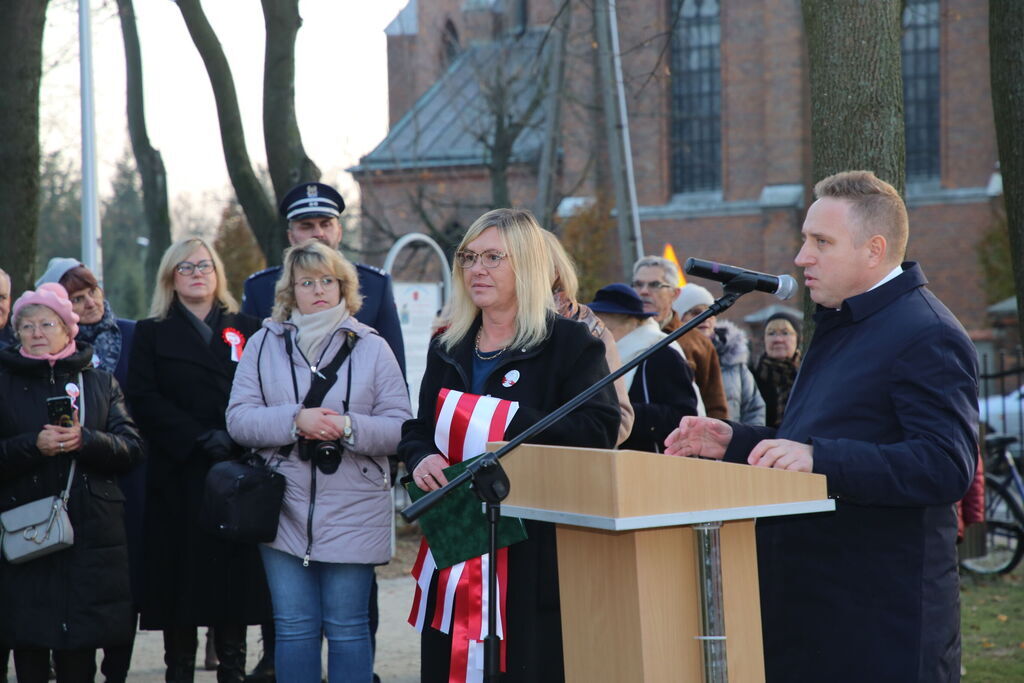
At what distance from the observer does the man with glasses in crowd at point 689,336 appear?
7.02m

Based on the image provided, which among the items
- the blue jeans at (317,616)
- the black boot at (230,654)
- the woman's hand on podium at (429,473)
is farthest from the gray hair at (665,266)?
the woman's hand on podium at (429,473)

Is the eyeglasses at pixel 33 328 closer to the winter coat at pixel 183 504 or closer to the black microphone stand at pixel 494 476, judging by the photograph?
the winter coat at pixel 183 504

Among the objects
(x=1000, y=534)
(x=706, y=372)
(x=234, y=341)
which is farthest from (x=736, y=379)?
(x=234, y=341)

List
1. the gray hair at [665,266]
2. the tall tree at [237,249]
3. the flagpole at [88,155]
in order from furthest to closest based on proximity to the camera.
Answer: the tall tree at [237,249] → the flagpole at [88,155] → the gray hair at [665,266]

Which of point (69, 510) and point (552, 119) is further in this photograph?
point (552, 119)

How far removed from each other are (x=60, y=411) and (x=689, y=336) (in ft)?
11.5

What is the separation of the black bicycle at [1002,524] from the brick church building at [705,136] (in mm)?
17176

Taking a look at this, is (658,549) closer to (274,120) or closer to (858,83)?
(858,83)

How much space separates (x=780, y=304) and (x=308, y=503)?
2491 cm

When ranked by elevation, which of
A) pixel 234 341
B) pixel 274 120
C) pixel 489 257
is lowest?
pixel 234 341

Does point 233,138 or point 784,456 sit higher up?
point 233,138

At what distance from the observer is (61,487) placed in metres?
5.36

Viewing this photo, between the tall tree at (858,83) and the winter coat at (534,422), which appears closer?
the winter coat at (534,422)

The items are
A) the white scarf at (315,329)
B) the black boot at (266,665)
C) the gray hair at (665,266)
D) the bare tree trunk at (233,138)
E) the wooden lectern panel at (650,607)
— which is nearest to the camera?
the wooden lectern panel at (650,607)
